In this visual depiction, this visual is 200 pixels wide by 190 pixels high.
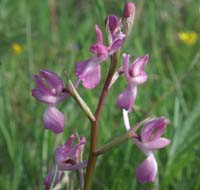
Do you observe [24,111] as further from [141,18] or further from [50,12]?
[141,18]

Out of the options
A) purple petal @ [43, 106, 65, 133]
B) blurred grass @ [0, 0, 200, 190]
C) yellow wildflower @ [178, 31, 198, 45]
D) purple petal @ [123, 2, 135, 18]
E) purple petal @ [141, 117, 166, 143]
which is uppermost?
purple petal @ [123, 2, 135, 18]

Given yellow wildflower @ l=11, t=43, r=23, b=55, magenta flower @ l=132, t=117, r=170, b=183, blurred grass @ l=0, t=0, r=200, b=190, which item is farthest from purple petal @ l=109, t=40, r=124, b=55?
yellow wildflower @ l=11, t=43, r=23, b=55

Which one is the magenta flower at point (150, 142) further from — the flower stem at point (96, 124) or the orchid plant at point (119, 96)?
the flower stem at point (96, 124)

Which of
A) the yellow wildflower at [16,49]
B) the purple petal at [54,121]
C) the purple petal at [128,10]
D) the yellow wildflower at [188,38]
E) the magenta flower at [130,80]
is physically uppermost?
the purple petal at [128,10]

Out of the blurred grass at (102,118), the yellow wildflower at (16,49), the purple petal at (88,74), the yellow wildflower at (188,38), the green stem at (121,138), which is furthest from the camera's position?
the yellow wildflower at (188,38)

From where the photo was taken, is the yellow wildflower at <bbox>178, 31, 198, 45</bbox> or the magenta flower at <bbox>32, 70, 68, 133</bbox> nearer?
the magenta flower at <bbox>32, 70, 68, 133</bbox>

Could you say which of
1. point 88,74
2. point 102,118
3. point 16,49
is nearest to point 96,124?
point 88,74

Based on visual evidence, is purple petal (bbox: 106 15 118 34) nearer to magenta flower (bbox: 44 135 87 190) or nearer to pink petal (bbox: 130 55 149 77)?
pink petal (bbox: 130 55 149 77)

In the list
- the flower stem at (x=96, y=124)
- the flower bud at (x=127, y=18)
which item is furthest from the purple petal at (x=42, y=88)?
the flower bud at (x=127, y=18)

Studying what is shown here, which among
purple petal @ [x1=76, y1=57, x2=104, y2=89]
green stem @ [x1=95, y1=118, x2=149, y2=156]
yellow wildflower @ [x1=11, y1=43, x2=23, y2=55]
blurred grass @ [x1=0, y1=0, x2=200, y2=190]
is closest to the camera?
purple petal @ [x1=76, y1=57, x2=104, y2=89]
